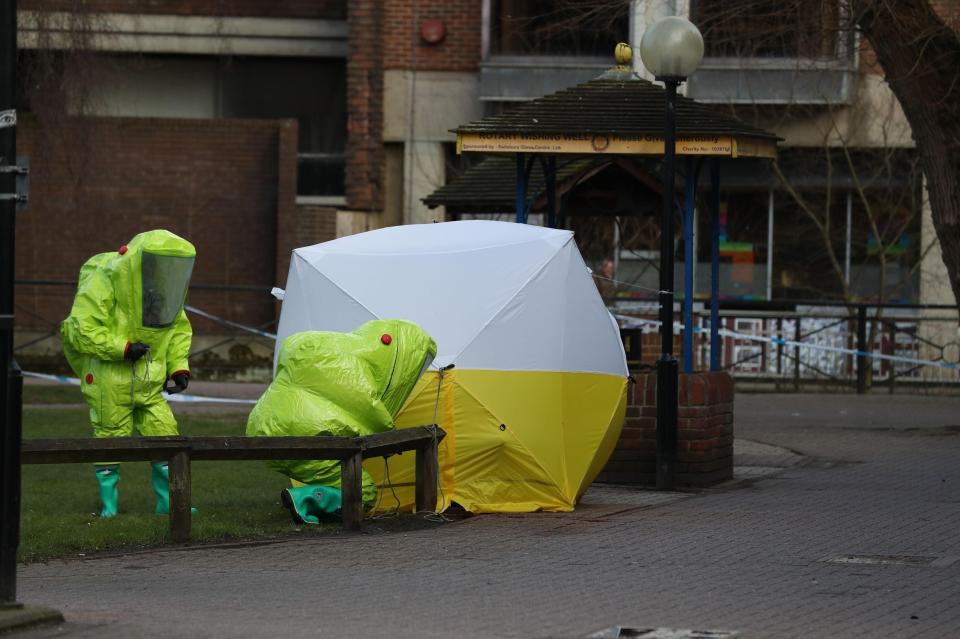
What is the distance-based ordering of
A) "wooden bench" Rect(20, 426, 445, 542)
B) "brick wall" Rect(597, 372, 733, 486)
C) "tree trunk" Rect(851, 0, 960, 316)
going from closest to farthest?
"wooden bench" Rect(20, 426, 445, 542) < "brick wall" Rect(597, 372, 733, 486) < "tree trunk" Rect(851, 0, 960, 316)

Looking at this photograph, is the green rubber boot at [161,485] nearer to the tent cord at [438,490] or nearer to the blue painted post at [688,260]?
the tent cord at [438,490]

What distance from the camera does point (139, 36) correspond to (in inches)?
1106

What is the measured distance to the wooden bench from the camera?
991 centimetres

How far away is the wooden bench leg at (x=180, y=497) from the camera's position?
1023 cm

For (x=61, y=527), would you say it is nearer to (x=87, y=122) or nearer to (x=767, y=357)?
(x=87, y=122)

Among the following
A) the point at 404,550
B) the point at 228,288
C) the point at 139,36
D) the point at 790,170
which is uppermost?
the point at 139,36

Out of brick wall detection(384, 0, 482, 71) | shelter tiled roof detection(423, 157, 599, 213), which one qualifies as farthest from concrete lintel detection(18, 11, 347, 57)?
shelter tiled roof detection(423, 157, 599, 213)

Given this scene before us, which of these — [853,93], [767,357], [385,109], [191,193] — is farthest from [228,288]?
[853,93]

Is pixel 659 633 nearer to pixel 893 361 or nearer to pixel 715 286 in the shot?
pixel 715 286

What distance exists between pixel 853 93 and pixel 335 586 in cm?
1926

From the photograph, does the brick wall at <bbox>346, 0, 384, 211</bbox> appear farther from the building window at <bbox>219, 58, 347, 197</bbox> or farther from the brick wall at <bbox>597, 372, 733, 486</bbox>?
the brick wall at <bbox>597, 372, 733, 486</bbox>

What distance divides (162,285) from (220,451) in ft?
5.77

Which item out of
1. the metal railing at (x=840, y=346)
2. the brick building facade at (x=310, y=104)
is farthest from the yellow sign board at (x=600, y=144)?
the brick building facade at (x=310, y=104)

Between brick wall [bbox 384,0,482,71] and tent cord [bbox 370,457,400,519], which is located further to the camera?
brick wall [bbox 384,0,482,71]
